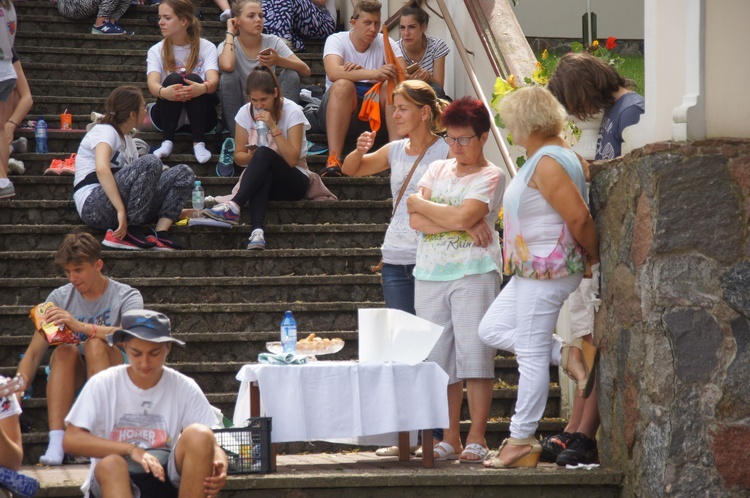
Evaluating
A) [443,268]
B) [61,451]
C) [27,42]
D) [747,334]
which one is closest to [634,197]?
[747,334]

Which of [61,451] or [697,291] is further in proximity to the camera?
[61,451]

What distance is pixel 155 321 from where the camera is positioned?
179 inches

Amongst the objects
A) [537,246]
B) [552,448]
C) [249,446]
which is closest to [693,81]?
[537,246]

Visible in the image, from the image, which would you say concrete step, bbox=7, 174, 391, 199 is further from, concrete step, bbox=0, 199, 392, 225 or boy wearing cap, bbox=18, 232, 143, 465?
boy wearing cap, bbox=18, 232, 143, 465

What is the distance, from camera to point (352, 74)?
8.33 meters

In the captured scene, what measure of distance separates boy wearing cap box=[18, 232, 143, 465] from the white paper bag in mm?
1205

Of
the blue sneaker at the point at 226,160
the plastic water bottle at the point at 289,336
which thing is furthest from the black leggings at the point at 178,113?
the plastic water bottle at the point at 289,336

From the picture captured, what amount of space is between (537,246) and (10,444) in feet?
7.31

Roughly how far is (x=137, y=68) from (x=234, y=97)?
121 cm

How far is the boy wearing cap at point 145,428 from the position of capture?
4344 millimetres

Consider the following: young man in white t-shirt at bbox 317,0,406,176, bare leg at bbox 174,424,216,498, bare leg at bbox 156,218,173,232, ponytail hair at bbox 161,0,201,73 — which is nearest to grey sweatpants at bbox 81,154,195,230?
bare leg at bbox 156,218,173,232

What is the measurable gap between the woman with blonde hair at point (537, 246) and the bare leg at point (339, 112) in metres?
3.21

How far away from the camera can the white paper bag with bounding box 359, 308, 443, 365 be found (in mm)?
5098

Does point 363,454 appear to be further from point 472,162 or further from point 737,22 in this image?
point 737,22
